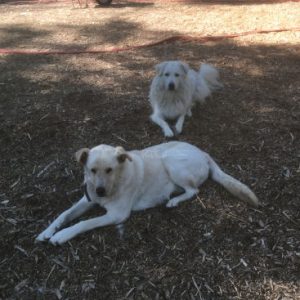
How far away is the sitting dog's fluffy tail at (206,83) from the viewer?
6.66 m

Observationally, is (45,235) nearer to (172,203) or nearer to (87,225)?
(87,225)

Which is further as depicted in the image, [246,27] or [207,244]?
[246,27]

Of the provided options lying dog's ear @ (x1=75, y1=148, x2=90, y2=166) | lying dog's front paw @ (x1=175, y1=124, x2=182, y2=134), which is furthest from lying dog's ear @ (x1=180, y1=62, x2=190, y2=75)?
lying dog's ear @ (x1=75, y1=148, x2=90, y2=166)

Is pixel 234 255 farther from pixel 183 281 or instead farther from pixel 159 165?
pixel 159 165

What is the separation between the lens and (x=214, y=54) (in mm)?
8523

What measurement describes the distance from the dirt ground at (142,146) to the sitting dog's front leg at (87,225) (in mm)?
73

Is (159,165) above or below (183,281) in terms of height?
above

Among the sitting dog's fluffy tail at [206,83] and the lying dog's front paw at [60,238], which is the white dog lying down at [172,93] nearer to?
the sitting dog's fluffy tail at [206,83]

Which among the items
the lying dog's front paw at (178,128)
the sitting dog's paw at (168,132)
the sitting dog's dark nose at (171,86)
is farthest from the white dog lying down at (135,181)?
the sitting dog's dark nose at (171,86)

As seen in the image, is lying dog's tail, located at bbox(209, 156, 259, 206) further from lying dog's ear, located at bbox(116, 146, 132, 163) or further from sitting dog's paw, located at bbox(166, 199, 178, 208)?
lying dog's ear, located at bbox(116, 146, 132, 163)

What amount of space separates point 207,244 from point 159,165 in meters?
0.92

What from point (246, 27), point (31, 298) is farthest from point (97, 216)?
point (246, 27)

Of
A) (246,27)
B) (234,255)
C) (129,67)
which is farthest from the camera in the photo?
(246,27)

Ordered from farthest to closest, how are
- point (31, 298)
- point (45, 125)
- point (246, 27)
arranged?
point (246, 27), point (45, 125), point (31, 298)
